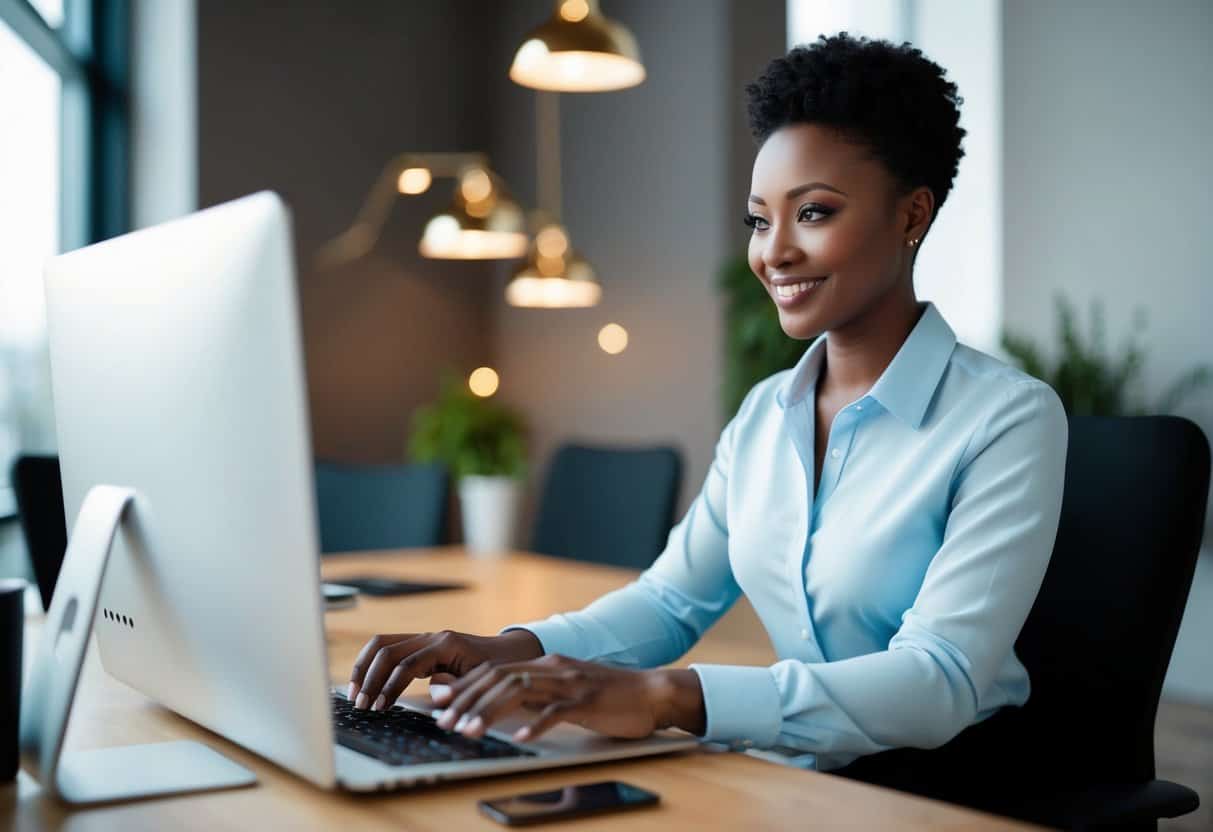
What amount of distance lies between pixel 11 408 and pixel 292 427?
2483 mm

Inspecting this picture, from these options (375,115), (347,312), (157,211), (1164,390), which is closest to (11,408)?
(157,211)

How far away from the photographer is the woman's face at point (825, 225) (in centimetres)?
124

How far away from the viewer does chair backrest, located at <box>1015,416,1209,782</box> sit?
125cm

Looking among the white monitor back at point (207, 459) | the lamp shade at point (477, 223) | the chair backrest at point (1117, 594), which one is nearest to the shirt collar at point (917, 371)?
the chair backrest at point (1117, 594)

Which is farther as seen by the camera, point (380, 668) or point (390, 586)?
point (390, 586)

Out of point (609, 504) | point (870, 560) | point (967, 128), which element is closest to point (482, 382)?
point (609, 504)

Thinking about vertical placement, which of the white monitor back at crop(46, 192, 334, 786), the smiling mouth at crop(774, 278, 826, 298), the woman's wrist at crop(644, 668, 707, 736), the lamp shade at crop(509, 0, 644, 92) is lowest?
the woman's wrist at crop(644, 668, 707, 736)

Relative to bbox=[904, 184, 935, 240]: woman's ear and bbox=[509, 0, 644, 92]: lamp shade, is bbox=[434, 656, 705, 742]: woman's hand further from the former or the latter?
bbox=[509, 0, 644, 92]: lamp shade

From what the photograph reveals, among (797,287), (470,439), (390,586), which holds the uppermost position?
(797,287)

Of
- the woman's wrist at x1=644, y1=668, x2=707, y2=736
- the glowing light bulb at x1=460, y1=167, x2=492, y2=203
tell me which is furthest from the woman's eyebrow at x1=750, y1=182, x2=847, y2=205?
the glowing light bulb at x1=460, y1=167, x2=492, y2=203

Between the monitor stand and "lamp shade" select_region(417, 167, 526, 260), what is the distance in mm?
2182

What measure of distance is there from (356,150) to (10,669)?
3.89m

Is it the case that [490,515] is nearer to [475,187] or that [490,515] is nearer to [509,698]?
[475,187]

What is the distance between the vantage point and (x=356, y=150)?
4.53 m
